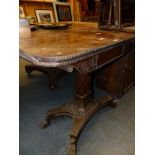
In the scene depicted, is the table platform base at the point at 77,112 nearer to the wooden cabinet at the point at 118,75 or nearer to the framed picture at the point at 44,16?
the wooden cabinet at the point at 118,75

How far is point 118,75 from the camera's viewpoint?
1765mm

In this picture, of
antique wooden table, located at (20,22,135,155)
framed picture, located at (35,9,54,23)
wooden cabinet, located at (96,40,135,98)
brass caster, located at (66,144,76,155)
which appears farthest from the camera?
framed picture, located at (35,9,54,23)

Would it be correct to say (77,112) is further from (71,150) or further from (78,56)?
(78,56)

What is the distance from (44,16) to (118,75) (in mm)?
2287

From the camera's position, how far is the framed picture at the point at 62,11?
3.38m

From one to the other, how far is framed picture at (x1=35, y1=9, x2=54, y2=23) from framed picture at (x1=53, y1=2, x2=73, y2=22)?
0.14 meters

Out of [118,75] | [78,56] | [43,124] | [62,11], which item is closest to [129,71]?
[118,75]

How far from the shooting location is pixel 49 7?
11.7 feet

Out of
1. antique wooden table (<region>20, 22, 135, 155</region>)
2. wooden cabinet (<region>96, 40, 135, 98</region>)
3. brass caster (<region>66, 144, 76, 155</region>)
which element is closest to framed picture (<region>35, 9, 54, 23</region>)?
wooden cabinet (<region>96, 40, 135, 98</region>)

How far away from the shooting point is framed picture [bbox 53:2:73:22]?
11.1 feet

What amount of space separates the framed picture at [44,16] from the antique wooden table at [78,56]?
7.28 feet

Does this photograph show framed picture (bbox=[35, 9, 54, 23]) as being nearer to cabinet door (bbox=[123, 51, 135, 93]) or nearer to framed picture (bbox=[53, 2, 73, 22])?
framed picture (bbox=[53, 2, 73, 22])

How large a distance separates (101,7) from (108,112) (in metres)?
1.01
